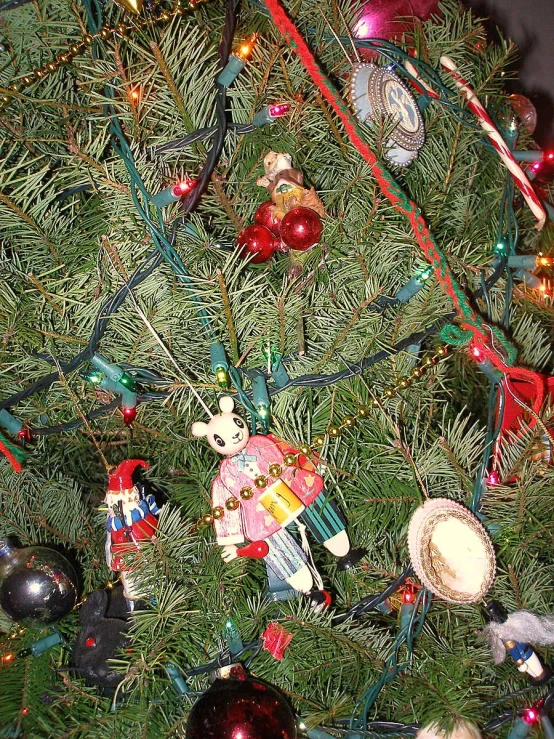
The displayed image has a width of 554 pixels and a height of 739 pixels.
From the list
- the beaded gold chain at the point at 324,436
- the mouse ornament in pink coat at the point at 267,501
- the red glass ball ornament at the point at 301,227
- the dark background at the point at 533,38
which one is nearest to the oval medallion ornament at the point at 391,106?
the red glass ball ornament at the point at 301,227

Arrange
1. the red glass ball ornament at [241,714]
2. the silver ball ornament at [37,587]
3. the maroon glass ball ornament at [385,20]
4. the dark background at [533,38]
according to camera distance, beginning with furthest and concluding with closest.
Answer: the dark background at [533,38] → the maroon glass ball ornament at [385,20] → the silver ball ornament at [37,587] → the red glass ball ornament at [241,714]

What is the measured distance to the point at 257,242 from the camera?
59 centimetres

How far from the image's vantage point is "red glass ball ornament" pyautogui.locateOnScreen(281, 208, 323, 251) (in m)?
0.55

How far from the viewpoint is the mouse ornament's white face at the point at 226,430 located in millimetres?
528

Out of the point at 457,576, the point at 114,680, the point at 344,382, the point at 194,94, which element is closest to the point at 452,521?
the point at 457,576

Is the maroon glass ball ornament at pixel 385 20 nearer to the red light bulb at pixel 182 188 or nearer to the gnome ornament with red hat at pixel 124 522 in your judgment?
the red light bulb at pixel 182 188

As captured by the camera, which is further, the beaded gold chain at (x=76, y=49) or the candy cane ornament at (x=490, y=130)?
the candy cane ornament at (x=490, y=130)

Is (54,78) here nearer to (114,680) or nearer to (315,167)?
(315,167)

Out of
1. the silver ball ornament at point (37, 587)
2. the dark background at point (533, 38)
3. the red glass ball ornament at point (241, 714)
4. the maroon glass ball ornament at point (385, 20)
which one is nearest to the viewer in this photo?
the red glass ball ornament at point (241, 714)

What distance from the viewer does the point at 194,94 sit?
570 millimetres

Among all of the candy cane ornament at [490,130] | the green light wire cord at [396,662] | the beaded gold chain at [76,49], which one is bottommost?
the green light wire cord at [396,662]

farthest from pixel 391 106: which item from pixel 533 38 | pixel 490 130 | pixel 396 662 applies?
pixel 533 38

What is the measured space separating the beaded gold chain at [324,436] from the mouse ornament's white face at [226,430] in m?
0.04

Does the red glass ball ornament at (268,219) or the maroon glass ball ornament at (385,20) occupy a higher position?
the maroon glass ball ornament at (385,20)
